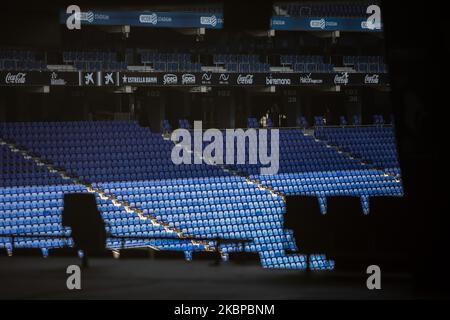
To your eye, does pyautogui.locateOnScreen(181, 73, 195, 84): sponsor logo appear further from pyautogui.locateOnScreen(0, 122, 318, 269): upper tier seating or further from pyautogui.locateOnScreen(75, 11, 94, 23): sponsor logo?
pyautogui.locateOnScreen(75, 11, 94, 23): sponsor logo

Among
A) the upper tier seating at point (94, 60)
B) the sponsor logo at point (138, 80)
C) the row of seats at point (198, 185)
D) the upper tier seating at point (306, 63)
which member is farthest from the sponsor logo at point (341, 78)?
the upper tier seating at point (94, 60)

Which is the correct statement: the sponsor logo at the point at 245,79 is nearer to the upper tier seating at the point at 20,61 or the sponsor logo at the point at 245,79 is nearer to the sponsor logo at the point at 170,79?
the sponsor logo at the point at 170,79

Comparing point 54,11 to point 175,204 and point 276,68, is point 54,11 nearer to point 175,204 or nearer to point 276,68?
point 175,204

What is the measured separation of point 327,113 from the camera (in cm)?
2528

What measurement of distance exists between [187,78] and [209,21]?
1.73 m

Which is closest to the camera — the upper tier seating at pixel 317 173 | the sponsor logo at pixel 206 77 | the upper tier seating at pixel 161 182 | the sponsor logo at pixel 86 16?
the upper tier seating at pixel 161 182

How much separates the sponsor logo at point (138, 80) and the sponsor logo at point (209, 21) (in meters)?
2.11

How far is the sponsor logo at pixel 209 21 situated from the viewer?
22172 mm

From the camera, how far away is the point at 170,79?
21.6m

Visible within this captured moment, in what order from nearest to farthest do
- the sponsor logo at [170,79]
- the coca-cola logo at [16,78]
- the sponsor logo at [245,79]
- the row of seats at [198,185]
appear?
the row of seats at [198,185]
the coca-cola logo at [16,78]
the sponsor logo at [170,79]
the sponsor logo at [245,79]

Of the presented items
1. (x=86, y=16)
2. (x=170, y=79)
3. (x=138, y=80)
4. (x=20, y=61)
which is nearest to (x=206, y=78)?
(x=170, y=79)

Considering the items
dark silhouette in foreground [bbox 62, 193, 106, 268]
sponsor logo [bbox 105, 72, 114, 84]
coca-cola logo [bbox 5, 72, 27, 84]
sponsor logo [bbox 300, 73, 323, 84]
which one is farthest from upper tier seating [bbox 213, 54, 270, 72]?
dark silhouette in foreground [bbox 62, 193, 106, 268]

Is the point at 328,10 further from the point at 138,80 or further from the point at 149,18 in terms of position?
the point at 138,80

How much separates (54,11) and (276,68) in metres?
14.3
